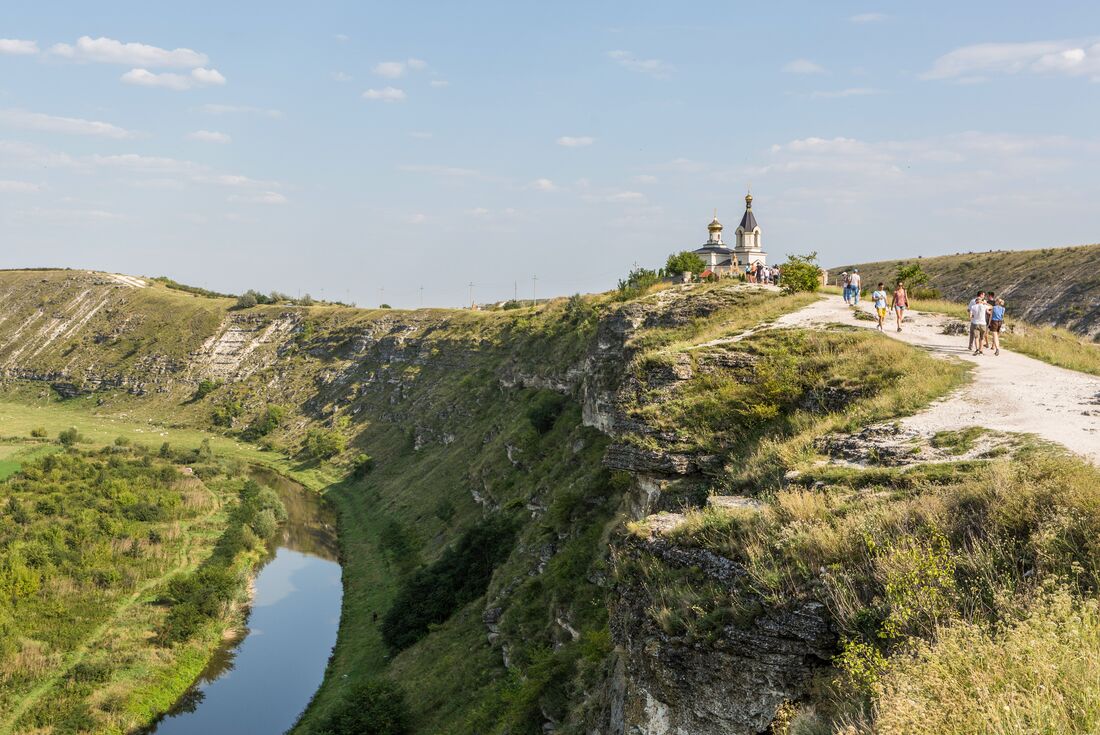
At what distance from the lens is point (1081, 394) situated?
15734 millimetres

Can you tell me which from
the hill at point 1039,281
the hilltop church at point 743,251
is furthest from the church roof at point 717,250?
the hill at point 1039,281

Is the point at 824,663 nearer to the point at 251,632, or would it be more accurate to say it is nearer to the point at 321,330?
the point at 251,632

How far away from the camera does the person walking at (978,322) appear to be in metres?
20.5

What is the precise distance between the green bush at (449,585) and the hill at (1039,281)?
41140 mm

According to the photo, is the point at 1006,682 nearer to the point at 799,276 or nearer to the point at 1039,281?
the point at 799,276

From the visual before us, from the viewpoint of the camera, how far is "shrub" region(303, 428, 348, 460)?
266 feet

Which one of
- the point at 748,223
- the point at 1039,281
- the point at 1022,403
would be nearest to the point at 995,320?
the point at 1022,403

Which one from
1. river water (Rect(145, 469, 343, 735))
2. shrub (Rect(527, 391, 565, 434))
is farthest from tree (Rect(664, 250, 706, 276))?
river water (Rect(145, 469, 343, 735))

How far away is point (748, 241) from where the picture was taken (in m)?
51.9

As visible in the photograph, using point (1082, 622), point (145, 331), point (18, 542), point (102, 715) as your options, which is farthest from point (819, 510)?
point (145, 331)

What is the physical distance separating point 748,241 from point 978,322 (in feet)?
106

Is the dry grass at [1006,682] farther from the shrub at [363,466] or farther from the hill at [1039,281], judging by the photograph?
the shrub at [363,466]

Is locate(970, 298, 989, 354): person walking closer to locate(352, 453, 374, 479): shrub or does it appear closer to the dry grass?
the dry grass

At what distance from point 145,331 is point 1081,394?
137542mm
